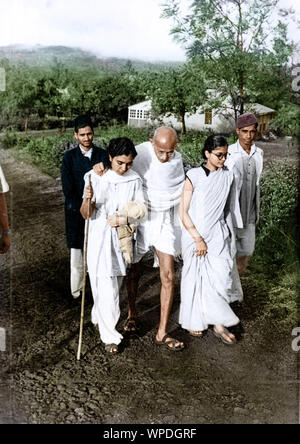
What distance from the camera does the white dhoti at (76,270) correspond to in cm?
520

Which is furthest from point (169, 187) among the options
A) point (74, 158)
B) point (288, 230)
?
point (288, 230)

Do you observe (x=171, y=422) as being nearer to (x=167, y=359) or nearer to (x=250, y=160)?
(x=167, y=359)

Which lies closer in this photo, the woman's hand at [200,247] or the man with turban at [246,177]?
the woman's hand at [200,247]

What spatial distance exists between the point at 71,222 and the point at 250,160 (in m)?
1.82

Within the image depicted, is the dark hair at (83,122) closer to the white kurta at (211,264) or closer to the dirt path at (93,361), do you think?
the dirt path at (93,361)

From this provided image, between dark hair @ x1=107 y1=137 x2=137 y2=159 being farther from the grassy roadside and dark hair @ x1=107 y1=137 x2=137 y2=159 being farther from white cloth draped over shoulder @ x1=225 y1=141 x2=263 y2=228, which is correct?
white cloth draped over shoulder @ x1=225 y1=141 x2=263 y2=228

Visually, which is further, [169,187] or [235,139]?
[235,139]

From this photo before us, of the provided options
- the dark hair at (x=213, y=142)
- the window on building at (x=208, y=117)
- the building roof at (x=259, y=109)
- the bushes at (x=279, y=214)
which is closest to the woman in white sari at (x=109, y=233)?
the dark hair at (x=213, y=142)

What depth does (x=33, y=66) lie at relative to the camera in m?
4.73

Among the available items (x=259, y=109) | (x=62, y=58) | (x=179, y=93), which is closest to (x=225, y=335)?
(x=259, y=109)

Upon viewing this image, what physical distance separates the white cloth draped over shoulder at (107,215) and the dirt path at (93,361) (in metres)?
0.67

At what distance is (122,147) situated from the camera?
4.39 m

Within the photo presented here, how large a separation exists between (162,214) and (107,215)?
499 millimetres

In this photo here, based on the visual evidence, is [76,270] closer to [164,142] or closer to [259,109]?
[164,142]
